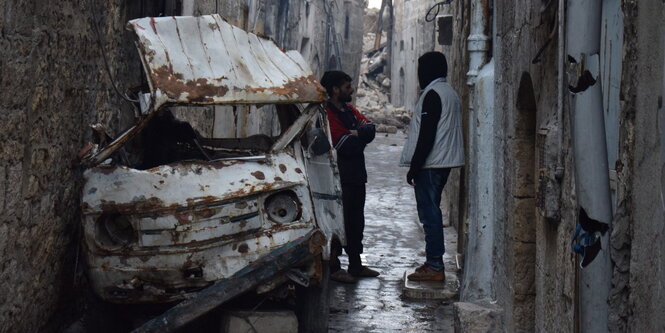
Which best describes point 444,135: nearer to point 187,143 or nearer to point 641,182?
point 187,143

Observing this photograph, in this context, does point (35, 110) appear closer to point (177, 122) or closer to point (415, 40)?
point (177, 122)

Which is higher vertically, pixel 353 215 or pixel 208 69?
pixel 208 69

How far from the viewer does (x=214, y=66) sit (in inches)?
253

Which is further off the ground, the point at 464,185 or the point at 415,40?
the point at 415,40

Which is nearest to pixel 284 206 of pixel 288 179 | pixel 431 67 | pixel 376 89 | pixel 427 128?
pixel 288 179

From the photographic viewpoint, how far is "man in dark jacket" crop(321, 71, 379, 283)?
27.7 ft

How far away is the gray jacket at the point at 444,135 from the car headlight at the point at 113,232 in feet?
9.06

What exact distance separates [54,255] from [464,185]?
174 inches

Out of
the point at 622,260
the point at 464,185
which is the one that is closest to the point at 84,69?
the point at 464,185

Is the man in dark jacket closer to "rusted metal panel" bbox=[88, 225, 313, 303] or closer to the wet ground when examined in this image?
the wet ground

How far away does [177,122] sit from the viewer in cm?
729

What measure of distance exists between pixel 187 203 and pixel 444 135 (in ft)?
9.10

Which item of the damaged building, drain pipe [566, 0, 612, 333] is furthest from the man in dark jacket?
drain pipe [566, 0, 612, 333]

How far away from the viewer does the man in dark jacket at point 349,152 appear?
27.7 feet
